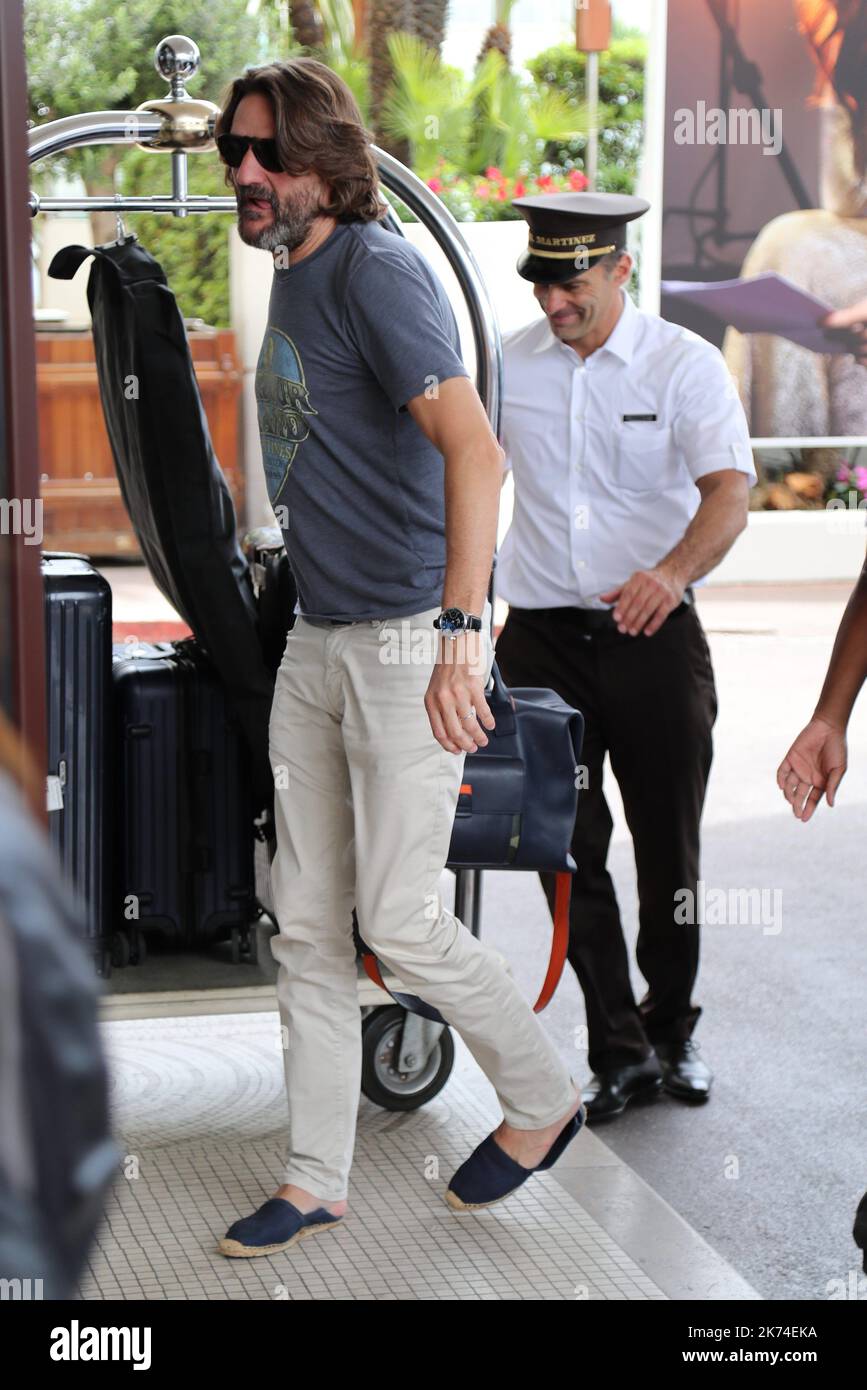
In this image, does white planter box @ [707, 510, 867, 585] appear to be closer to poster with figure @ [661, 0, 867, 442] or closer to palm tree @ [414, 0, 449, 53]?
poster with figure @ [661, 0, 867, 442]

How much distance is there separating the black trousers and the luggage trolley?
0.90ft

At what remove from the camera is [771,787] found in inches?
247

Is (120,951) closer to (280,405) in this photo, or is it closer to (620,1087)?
(620,1087)

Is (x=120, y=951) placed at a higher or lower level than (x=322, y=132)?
lower

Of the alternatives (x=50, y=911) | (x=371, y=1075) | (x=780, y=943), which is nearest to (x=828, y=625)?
(x=780, y=943)

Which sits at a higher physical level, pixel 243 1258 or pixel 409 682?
pixel 409 682

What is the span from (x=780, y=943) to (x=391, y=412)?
2.45 m

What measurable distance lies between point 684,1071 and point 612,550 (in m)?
1.05

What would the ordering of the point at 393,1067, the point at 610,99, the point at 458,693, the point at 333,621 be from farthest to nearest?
the point at 610,99 < the point at 393,1067 < the point at 333,621 < the point at 458,693

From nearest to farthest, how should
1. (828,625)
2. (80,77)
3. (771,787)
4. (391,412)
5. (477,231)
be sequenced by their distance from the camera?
(391,412) < (771,787) < (828,625) < (477,231) < (80,77)

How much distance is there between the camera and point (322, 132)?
2.61 metres

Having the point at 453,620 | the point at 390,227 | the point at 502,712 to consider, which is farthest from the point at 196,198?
the point at 453,620

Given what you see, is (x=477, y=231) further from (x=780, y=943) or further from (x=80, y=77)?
(x=780, y=943)

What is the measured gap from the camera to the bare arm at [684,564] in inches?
128
